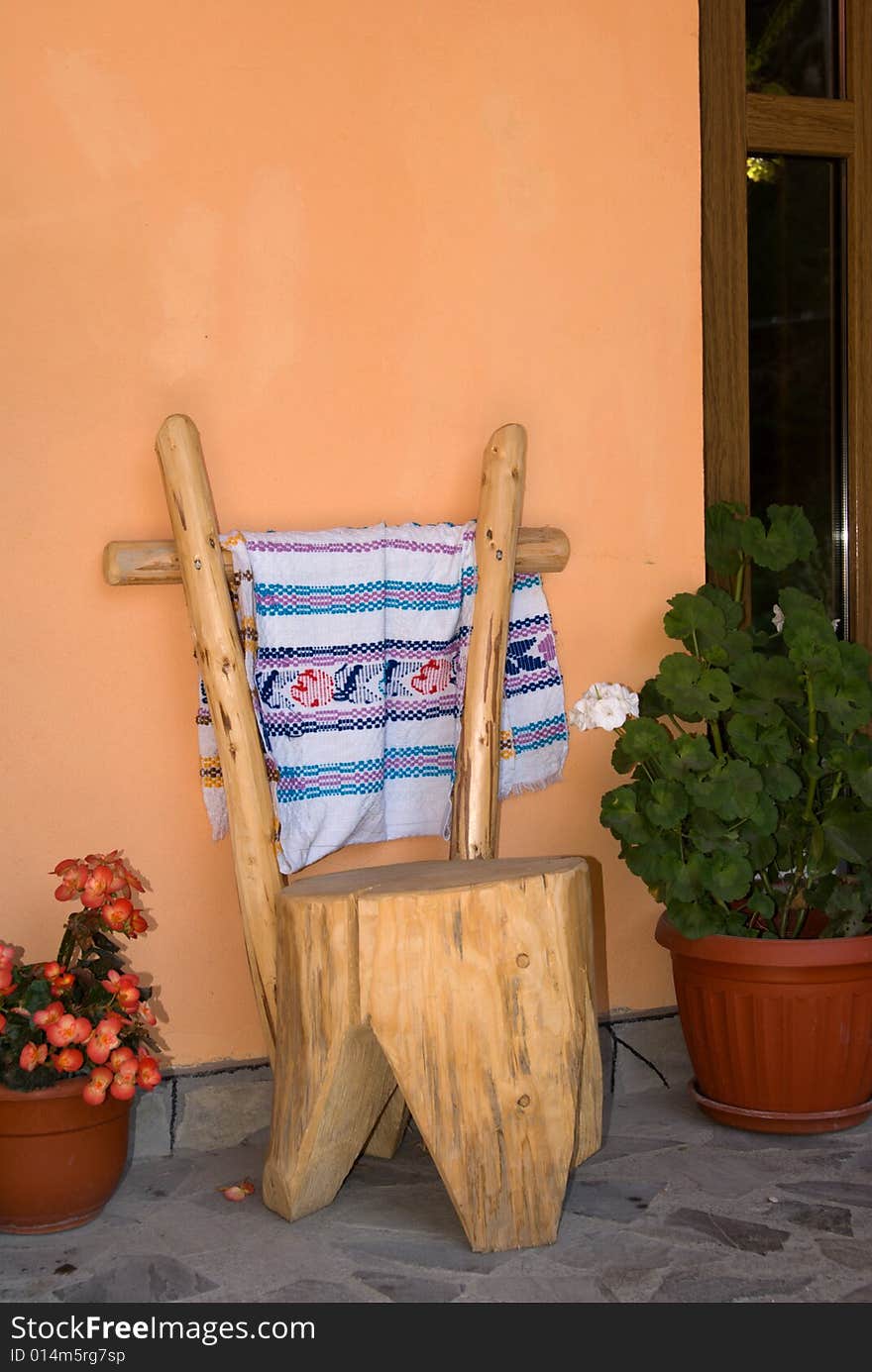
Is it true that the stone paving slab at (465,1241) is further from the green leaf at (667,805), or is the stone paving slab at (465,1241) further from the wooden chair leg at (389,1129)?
the green leaf at (667,805)

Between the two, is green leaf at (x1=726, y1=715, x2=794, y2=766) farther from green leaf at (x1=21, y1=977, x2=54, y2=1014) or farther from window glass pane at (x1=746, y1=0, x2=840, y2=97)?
window glass pane at (x1=746, y1=0, x2=840, y2=97)

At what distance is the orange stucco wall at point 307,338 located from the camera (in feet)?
8.96

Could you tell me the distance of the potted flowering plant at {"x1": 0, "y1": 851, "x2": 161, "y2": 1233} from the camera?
236cm

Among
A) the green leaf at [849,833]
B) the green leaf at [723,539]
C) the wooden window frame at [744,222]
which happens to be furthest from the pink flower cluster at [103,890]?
the wooden window frame at [744,222]

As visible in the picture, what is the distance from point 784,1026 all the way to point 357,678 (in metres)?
1.09

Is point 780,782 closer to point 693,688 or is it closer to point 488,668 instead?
point 693,688

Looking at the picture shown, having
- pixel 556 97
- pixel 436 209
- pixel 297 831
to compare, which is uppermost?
pixel 556 97

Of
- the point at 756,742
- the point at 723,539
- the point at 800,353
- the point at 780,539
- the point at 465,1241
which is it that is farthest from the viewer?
the point at 800,353

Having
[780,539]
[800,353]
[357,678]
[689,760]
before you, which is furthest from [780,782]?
[800,353]

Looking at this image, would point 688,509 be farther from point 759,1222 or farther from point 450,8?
point 759,1222

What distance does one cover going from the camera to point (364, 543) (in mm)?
2812

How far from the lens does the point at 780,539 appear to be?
298cm

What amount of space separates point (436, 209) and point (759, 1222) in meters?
2.08
